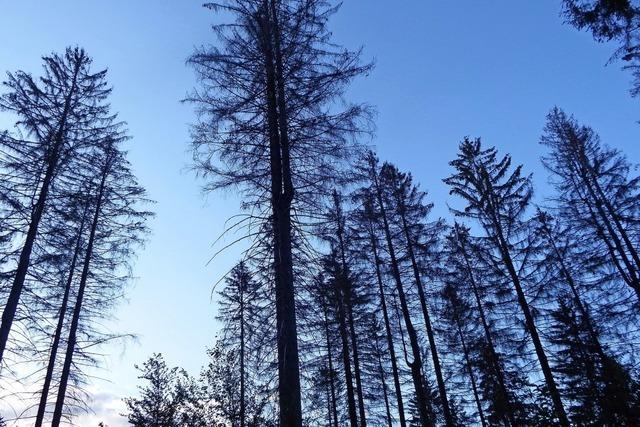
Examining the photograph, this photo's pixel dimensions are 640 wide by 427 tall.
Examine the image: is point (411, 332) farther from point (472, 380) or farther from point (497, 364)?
point (472, 380)

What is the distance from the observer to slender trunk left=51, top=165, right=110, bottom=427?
12.9 m

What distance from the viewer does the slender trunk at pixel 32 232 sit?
975 centimetres

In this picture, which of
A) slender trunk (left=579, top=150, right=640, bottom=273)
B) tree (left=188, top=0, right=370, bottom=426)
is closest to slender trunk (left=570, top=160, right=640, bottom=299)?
slender trunk (left=579, top=150, right=640, bottom=273)

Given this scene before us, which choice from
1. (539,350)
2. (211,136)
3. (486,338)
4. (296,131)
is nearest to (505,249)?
(539,350)

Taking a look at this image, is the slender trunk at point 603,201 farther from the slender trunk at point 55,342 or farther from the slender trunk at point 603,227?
the slender trunk at point 55,342

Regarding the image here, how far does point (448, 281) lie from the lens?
17125 millimetres

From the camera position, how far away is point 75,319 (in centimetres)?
1404

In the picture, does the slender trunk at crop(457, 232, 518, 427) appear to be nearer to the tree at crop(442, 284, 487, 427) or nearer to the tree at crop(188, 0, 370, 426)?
the tree at crop(442, 284, 487, 427)

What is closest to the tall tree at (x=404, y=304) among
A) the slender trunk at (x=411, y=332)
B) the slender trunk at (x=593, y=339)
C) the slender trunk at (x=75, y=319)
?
the slender trunk at (x=411, y=332)

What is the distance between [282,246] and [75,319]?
1172 cm

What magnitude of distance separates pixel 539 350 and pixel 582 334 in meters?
4.39

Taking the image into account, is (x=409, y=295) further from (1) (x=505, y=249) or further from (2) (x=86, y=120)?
(2) (x=86, y=120)

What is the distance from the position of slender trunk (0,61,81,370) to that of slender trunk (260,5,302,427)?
783 centimetres

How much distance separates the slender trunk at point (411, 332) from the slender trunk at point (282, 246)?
996 cm
